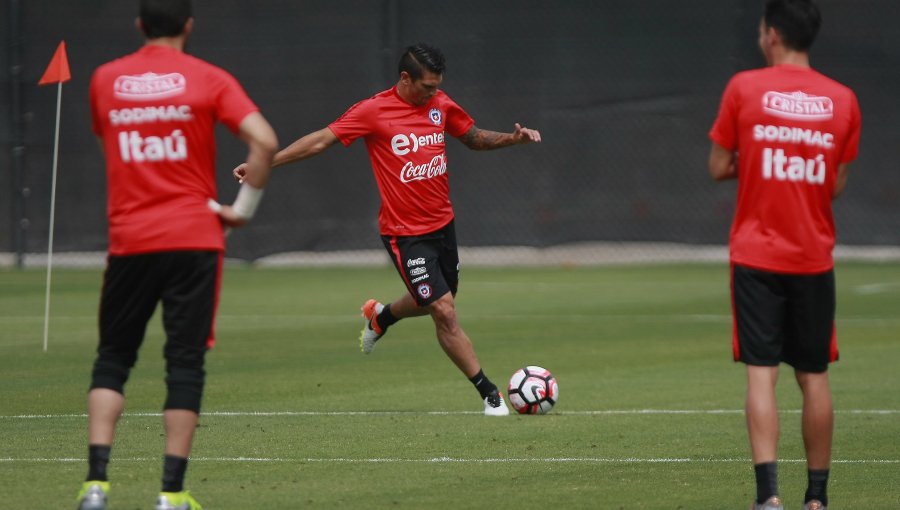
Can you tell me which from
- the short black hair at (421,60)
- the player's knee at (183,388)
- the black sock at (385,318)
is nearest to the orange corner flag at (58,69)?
the black sock at (385,318)

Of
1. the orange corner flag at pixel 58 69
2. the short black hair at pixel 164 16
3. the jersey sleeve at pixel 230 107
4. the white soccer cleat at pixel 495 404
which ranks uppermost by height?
the short black hair at pixel 164 16

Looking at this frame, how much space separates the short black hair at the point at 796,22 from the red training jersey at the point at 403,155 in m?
3.78

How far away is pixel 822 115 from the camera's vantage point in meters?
5.81

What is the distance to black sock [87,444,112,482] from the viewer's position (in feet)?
18.5

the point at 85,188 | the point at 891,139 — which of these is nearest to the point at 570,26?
the point at 891,139

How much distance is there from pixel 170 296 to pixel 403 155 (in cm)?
377

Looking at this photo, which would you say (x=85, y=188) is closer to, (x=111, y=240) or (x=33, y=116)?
(x=33, y=116)

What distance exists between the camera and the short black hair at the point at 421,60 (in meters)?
8.98

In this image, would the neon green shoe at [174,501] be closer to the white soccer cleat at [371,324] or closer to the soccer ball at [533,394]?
the soccer ball at [533,394]

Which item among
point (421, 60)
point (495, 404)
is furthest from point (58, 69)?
point (495, 404)

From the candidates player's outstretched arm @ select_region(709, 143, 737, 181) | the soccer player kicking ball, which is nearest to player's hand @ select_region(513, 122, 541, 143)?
the soccer player kicking ball

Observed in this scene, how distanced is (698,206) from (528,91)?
290 cm

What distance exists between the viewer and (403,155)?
9328mm

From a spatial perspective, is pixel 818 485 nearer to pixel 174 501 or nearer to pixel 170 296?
pixel 174 501
